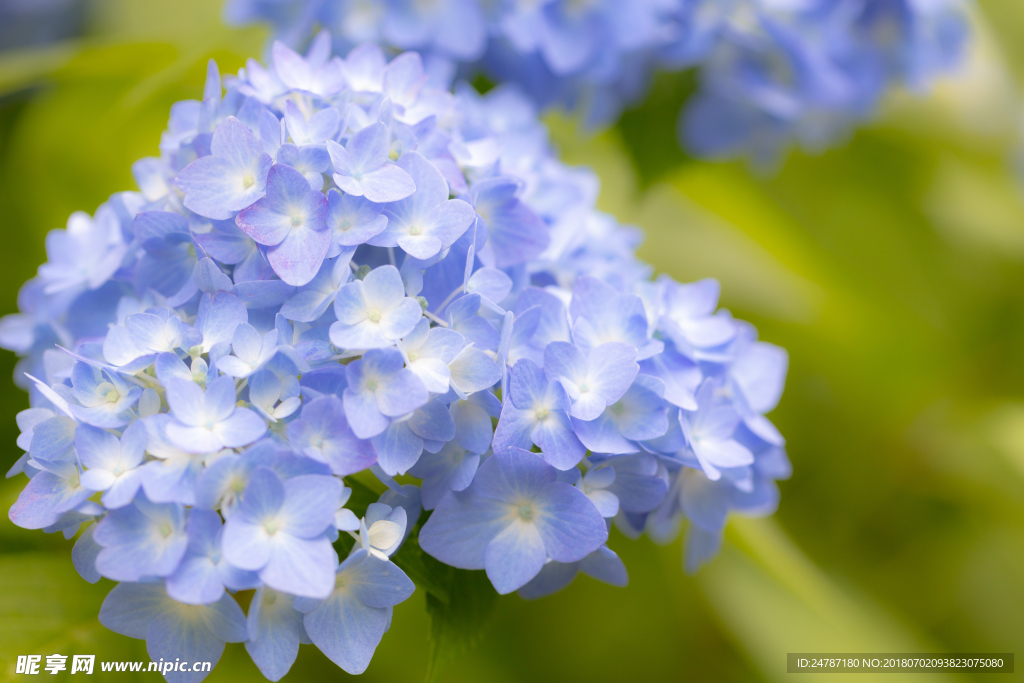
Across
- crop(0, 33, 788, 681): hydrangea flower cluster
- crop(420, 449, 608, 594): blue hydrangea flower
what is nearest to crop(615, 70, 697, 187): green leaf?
crop(0, 33, 788, 681): hydrangea flower cluster

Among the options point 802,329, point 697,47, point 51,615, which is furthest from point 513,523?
point 802,329

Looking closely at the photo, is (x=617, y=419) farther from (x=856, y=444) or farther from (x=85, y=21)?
(x=85, y=21)

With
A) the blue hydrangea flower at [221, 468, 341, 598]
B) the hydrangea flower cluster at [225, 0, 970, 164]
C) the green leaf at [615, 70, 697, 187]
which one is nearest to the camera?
the blue hydrangea flower at [221, 468, 341, 598]

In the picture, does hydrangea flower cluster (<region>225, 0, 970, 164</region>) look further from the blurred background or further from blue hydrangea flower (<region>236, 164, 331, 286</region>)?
blue hydrangea flower (<region>236, 164, 331, 286</region>)

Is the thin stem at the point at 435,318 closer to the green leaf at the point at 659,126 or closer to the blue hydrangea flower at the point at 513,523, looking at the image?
the blue hydrangea flower at the point at 513,523

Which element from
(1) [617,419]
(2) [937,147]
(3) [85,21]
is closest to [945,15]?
(2) [937,147]

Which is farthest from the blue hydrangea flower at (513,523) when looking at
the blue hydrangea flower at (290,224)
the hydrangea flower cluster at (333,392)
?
the blue hydrangea flower at (290,224)
